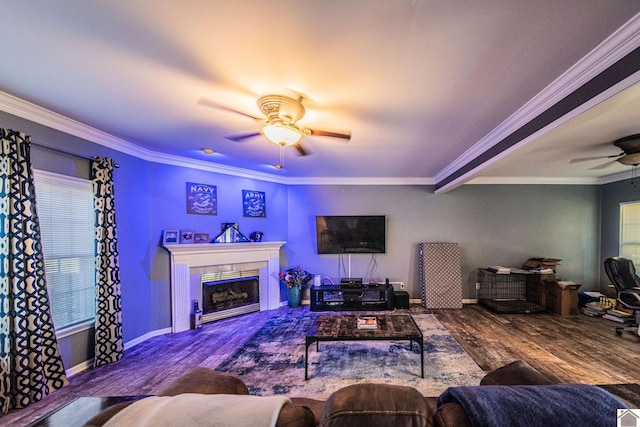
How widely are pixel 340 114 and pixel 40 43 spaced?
2.05 metres

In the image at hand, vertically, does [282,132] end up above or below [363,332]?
above

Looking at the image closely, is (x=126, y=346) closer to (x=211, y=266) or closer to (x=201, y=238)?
(x=211, y=266)

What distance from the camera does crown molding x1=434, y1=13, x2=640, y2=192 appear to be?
4.52 feet

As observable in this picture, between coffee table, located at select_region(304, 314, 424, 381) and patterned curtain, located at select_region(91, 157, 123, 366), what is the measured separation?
2.18m

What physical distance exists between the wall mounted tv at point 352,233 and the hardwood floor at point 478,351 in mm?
1712

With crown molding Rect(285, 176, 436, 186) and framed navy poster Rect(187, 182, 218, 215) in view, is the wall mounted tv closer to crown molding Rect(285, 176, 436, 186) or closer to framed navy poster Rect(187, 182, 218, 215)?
crown molding Rect(285, 176, 436, 186)

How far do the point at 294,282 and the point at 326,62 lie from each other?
13.3ft

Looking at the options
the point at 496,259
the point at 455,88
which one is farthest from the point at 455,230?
the point at 455,88

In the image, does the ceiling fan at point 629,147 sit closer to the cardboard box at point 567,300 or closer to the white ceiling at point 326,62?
the white ceiling at point 326,62

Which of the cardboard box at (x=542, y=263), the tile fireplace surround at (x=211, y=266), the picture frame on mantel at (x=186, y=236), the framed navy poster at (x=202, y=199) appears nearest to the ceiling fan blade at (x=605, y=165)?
the cardboard box at (x=542, y=263)

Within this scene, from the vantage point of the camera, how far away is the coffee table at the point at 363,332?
8.41 ft

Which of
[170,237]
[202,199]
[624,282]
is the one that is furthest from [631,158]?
[170,237]

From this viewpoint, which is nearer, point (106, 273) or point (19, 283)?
point (19, 283)

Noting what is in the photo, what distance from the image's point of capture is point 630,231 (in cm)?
465
